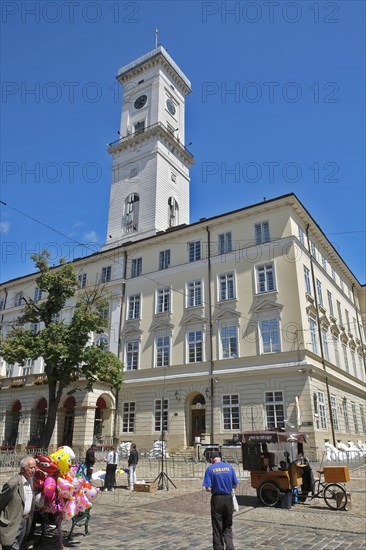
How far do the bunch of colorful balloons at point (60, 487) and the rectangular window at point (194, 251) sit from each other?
86.6 feet

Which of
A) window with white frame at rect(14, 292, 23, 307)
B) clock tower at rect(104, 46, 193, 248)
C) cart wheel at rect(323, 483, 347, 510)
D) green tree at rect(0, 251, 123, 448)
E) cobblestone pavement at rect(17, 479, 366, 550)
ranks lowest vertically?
cobblestone pavement at rect(17, 479, 366, 550)

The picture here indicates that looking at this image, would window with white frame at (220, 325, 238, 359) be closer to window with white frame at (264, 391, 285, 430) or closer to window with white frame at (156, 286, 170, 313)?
window with white frame at (264, 391, 285, 430)

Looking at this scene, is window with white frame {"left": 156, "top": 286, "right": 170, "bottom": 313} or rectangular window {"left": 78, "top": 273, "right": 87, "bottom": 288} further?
rectangular window {"left": 78, "top": 273, "right": 87, "bottom": 288}

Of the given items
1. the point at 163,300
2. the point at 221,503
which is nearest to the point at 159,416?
the point at 163,300

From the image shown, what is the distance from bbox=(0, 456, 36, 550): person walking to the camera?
6.23 meters

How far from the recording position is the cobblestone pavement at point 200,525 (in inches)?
345

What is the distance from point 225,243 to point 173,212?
17312 mm

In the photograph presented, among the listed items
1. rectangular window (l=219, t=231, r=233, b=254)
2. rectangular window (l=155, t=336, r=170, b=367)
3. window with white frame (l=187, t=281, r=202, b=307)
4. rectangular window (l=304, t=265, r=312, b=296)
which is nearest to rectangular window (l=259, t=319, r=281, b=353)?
rectangular window (l=304, t=265, r=312, b=296)

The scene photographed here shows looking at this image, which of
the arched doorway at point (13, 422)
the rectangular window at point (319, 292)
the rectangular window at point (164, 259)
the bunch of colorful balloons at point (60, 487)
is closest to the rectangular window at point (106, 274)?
the rectangular window at point (164, 259)

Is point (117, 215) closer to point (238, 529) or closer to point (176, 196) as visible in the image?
point (176, 196)

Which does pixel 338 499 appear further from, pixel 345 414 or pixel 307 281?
pixel 345 414

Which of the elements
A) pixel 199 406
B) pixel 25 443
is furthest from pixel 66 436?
pixel 199 406

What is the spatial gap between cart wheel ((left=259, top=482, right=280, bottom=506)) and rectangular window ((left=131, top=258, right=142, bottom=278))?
25721 millimetres

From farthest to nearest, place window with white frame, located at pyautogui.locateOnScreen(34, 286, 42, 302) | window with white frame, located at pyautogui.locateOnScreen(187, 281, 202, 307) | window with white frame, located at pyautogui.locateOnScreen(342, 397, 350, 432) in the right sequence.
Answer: window with white frame, located at pyautogui.locateOnScreen(34, 286, 42, 302) < window with white frame, located at pyautogui.locateOnScreen(187, 281, 202, 307) < window with white frame, located at pyautogui.locateOnScreen(342, 397, 350, 432)
